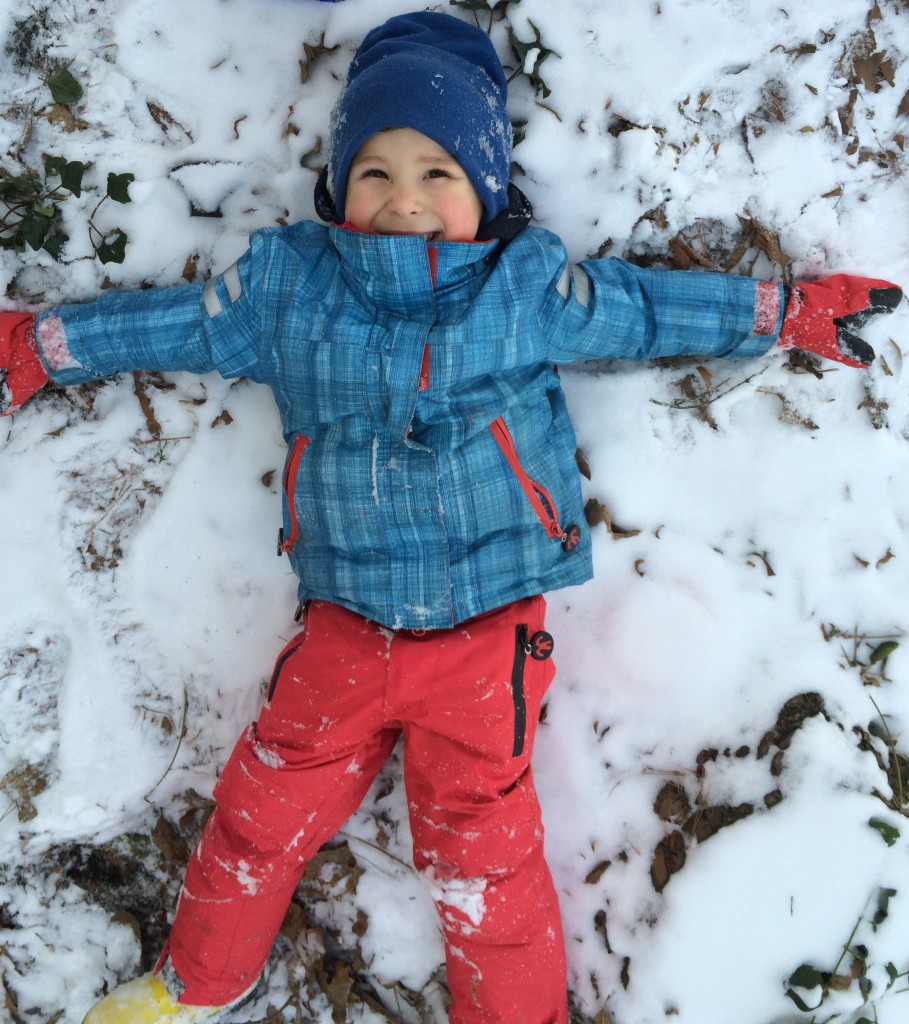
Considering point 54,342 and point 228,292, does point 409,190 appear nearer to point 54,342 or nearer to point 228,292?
point 228,292

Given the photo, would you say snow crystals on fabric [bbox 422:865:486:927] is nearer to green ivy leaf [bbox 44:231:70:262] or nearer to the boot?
the boot

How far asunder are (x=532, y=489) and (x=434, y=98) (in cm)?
103

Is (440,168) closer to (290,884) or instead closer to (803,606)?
(803,606)

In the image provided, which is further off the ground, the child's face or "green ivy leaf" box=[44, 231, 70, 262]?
the child's face

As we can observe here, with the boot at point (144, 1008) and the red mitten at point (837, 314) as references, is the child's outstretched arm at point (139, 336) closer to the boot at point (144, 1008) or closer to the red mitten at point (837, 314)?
the red mitten at point (837, 314)

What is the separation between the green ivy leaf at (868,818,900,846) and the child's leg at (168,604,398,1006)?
145 centimetres

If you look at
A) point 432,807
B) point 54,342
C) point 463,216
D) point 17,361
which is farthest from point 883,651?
point 17,361

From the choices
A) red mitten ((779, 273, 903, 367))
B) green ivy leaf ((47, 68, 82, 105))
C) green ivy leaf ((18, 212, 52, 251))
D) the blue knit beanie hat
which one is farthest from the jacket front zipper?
red mitten ((779, 273, 903, 367))

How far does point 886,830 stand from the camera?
218cm

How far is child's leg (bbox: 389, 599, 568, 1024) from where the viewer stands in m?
2.07

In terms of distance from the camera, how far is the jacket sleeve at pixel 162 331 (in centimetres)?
214

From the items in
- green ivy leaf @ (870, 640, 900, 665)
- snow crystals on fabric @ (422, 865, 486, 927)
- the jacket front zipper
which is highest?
the jacket front zipper

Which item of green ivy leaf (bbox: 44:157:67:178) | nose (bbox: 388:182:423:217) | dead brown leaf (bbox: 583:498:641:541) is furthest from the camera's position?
dead brown leaf (bbox: 583:498:641:541)

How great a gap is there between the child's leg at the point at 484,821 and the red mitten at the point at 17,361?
1322mm
